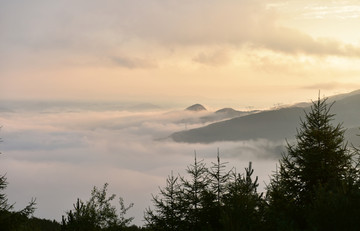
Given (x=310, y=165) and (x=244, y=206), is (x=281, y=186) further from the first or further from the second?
(x=244, y=206)

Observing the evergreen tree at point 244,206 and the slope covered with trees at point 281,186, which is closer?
the evergreen tree at point 244,206

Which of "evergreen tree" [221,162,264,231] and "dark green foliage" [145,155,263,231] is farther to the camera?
"dark green foliage" [145,155,263,231]

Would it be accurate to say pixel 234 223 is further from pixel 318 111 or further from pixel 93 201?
pixel 93 201

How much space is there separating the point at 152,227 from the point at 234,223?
12.9m

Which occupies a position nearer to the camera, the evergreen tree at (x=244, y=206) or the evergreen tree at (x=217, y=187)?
the evergreen tree at (x=244, y=206)

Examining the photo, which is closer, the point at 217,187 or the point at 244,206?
the point at 244,206

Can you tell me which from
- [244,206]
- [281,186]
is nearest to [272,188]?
[281,186]

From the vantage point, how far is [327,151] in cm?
2317

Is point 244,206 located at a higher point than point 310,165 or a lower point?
lower

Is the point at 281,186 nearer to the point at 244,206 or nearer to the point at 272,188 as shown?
the point at 272,188

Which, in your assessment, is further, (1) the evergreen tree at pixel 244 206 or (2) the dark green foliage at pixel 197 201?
(2) the dark green foliage at pixel 197 201

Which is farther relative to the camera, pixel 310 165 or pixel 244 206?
pixel 310 165

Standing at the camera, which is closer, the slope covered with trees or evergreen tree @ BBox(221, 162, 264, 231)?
evergreen tree @ BBox(221, 162, 264, 231)

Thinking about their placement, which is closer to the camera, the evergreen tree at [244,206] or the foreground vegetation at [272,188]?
the evergreen tree at [244,206]
